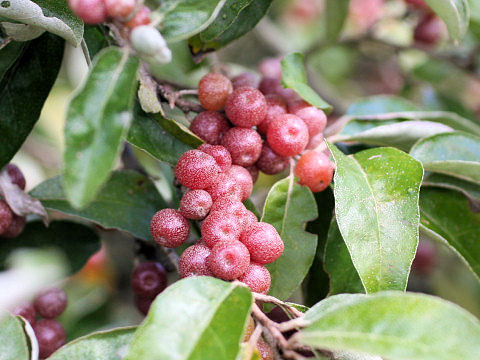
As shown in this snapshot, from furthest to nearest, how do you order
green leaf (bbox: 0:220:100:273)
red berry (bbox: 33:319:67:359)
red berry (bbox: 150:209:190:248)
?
1. green leaf (bbox: 0:220:100:273)
2. red berry (bbox: 33:319:67:359)
3. red berry (bbox: 150:209:190:248)

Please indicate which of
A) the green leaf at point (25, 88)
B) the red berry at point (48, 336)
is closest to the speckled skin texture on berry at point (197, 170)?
the green leaf at point (25, 88)

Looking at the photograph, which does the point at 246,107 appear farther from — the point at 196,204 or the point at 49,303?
the point at 49,303

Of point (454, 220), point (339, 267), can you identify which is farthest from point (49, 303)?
point (454, 220)

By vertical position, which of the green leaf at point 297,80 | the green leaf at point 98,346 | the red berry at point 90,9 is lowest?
the green leaf at point 98,346

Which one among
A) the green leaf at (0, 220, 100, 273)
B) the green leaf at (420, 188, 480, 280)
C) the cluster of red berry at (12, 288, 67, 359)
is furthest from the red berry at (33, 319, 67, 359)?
the green leaf at (420, 188, 480, 280)

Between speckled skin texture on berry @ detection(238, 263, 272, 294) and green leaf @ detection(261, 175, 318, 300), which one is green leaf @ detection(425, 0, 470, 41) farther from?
speckled skin texture on berry @ detection(238, 263, 272, 294)

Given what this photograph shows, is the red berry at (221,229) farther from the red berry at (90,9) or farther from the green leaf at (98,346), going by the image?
the red berry at (90,9)
